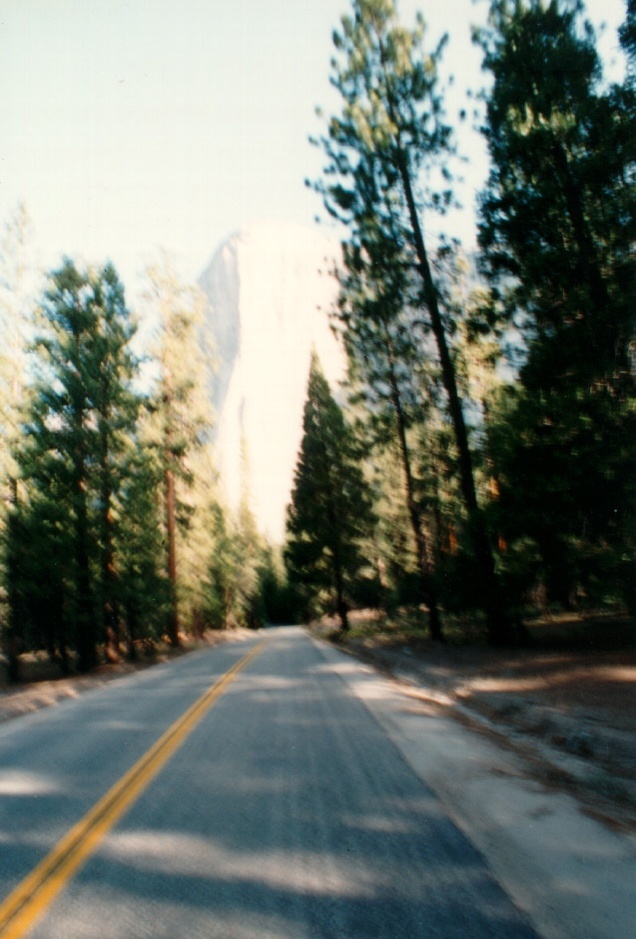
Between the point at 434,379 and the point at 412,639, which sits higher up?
the point at 434,379

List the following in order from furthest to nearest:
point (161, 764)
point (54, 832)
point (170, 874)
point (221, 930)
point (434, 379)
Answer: point (434, 379), point (161, 764), point (54, 832), point (170, 874), point (221, 930)

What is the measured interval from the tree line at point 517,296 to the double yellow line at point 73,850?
9111 millimetres

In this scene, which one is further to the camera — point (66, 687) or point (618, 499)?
point (66, 687)

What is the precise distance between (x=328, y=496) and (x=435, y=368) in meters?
17.4

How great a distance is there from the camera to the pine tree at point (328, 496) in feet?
109

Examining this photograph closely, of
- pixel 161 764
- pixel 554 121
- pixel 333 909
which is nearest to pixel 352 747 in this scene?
pixel 161 764

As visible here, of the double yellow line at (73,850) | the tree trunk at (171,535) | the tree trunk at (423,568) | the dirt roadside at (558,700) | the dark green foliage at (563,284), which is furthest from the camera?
the tree trunk at (171,535)

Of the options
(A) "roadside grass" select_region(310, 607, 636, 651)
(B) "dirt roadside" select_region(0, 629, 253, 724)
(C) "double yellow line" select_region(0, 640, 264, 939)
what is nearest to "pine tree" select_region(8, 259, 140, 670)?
(B) "dirt roadside" select_region(0, 629, 253, 724)

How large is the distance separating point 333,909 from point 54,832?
2.37 meters

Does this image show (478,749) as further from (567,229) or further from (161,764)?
(567,229)

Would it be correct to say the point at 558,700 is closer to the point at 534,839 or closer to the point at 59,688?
the point at 534,839

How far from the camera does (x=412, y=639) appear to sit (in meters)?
22.1

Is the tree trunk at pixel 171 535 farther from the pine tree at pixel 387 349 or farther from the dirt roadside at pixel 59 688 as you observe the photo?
the pine tree at pixel 387 349

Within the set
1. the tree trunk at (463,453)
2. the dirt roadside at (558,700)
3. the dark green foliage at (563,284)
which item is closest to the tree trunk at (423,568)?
the tree trunk at (463,453)
